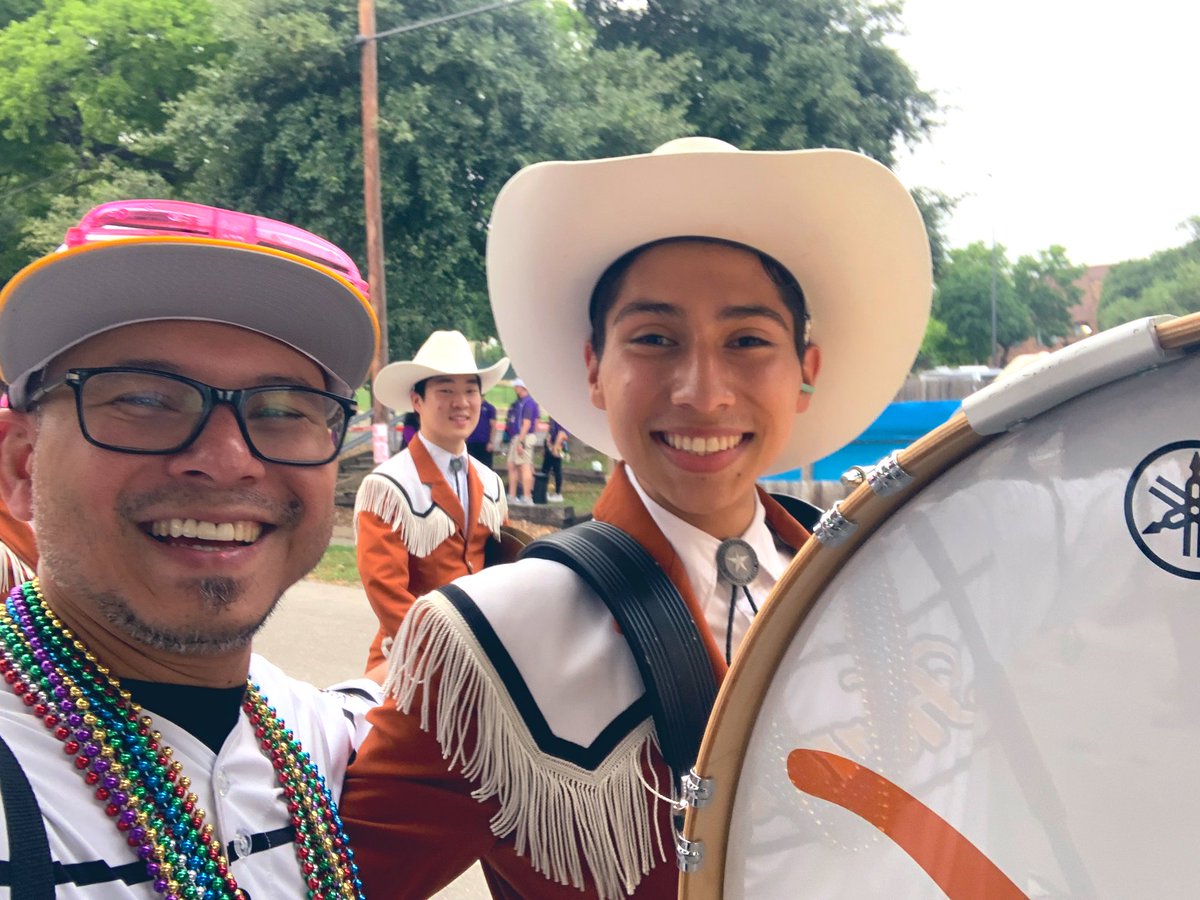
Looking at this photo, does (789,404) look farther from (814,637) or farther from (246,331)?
(246,331)

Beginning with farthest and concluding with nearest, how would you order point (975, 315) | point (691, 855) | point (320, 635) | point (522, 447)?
point (975, 315), point (522, 447), point (320, 635), point (691, 855)

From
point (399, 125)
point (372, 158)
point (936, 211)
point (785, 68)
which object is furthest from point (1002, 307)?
point (372, 158)

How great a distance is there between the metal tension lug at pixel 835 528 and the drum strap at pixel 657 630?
1.54 ft

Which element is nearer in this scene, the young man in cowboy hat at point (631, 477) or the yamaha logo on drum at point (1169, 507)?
the yamaha logo on drum at point (1169, 507)

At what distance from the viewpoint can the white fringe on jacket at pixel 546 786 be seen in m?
1.23

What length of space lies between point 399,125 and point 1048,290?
27.3 m

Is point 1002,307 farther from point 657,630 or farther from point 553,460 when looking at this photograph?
point 657,630

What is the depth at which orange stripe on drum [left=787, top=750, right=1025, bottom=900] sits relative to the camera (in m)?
0.72

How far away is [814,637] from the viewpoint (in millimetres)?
867

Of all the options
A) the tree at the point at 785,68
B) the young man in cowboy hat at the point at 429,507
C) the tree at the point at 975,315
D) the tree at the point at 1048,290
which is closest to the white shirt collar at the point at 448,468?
the young man in cowboy hat at the point at 429,507

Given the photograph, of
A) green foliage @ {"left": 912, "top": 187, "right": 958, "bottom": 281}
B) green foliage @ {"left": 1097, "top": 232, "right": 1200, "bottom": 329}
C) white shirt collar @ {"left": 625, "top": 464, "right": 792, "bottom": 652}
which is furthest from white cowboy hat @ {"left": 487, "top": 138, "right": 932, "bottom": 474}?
green foliage @ {"left": 912, "top": 187, "right": 958, "bottom": 281}

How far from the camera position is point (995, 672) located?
0.73 meters

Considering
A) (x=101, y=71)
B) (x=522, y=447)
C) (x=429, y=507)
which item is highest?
(x=101, y=71)

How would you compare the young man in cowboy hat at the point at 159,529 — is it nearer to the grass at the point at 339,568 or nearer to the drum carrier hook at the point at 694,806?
the drum carrier hook at the point at 694,806
